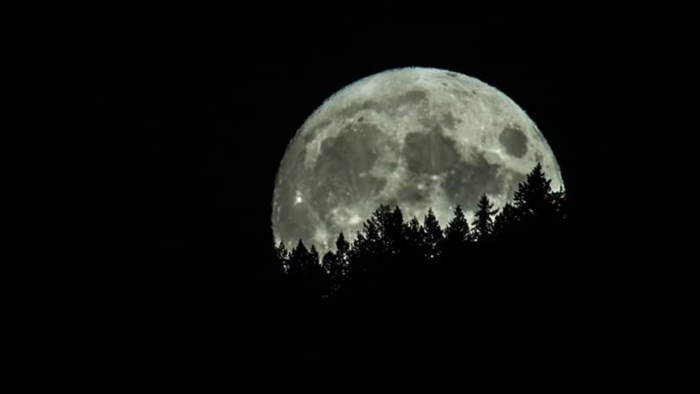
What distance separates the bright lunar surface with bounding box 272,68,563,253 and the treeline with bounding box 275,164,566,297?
7871 mm

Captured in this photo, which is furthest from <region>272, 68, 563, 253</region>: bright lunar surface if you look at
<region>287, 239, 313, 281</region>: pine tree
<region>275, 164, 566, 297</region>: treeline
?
<region>275, 164, 566, 297</region>: treeline

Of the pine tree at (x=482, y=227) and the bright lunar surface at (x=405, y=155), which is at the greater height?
the bright lunar surface at (x=405, y=155)

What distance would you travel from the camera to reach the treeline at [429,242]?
18.0ft

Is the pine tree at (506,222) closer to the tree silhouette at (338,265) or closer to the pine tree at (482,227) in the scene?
the pine tree at (482,227)

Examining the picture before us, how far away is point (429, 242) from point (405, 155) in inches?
378

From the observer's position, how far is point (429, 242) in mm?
6344

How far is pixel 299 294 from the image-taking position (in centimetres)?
728

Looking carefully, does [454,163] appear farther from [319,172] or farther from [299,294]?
[299,294]

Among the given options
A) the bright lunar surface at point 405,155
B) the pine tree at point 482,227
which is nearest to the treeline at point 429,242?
the pine tree at point 482,227

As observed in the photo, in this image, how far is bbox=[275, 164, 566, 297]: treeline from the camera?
5.48 m

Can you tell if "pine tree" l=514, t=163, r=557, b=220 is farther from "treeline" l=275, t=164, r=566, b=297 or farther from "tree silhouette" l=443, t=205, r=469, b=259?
"tree silhouette" l=443, t=205, r=469, b=259

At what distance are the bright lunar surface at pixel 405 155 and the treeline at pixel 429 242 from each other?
310 inches

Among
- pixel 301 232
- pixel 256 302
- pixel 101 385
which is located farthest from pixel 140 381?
pixel 301 232

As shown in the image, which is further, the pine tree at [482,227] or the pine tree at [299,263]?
the pine tree at [299,263]
